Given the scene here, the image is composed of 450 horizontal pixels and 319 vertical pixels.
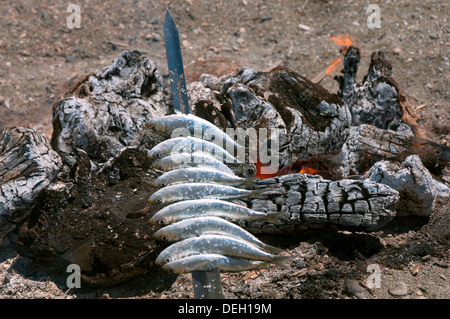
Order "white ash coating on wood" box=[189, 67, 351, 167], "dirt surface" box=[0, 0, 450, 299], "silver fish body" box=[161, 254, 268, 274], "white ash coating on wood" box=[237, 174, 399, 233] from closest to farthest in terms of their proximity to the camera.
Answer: "silver fish body" box=[161, 254, 268, 274] < "white ash coating on wood" box=[237, 174, 399, 233] < "white ash coating on wood" box=[189, 67, 351, 167] < "dirt surface" box=[0, 0, 450, 299]

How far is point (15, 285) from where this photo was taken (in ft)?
14.0

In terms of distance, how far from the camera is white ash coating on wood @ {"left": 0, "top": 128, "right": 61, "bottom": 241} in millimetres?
4379

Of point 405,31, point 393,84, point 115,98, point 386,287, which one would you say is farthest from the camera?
point 405,31

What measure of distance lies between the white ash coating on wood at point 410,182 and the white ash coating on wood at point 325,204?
34 centimetres

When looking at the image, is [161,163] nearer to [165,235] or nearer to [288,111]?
[165,235]

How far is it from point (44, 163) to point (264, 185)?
226 centimetres

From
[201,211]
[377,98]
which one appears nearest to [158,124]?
[201,211]

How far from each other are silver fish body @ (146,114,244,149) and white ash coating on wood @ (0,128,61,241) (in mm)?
1380

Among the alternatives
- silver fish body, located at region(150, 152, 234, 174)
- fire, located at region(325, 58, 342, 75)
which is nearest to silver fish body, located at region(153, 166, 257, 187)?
silver fish body, located at region(150, 152, 234, 174)

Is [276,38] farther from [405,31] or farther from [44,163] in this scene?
[44,163]

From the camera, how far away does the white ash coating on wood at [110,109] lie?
192 inches

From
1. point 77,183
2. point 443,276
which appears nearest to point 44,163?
point 77,183

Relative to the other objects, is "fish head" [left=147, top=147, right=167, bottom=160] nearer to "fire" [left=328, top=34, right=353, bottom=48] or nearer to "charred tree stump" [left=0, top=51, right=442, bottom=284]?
"charred tree stump" [left=0, top=51, right=442, bottom=284]

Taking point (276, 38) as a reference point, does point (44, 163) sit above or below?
below
